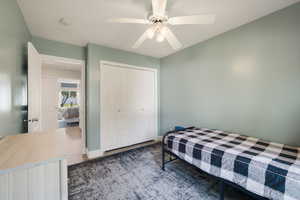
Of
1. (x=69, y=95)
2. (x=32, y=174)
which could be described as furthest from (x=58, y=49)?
(x=69, y=95)

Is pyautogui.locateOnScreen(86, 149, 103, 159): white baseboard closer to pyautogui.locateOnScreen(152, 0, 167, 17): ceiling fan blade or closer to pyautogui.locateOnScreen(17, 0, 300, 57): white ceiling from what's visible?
pyautogui.locateOnScreen(17, 0, 300, 57): white ceiling

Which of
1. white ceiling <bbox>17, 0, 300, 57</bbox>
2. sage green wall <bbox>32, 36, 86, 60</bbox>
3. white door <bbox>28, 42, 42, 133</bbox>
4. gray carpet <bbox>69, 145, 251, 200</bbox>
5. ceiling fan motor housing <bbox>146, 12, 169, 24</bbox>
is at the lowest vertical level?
gray carpet <bbox>69, 145, 251, 200</bbox>

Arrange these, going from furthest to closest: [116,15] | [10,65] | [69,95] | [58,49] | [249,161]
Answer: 1. [69,95]
2. [58,49]
3. [116,15]
4. [10,65]
5. [249,161]

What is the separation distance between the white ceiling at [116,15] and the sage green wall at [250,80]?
0.76 feet

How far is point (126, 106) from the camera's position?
3.22m

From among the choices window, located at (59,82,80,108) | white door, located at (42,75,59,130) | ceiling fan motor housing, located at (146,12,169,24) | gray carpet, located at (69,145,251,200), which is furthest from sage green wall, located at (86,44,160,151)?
window, located at (59,82,80,108)

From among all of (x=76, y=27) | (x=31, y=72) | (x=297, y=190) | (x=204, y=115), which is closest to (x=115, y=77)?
(x=76, y=27)

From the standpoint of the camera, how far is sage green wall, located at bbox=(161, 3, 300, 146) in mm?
1679

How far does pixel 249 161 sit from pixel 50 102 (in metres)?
5.73

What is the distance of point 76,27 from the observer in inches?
83.7

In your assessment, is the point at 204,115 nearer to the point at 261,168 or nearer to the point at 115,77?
the point at 261,168

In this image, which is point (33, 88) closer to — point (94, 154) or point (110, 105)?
point (110, 105)

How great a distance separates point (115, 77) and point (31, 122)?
1733 mm

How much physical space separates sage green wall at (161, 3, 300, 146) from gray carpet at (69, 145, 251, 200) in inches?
41.2
